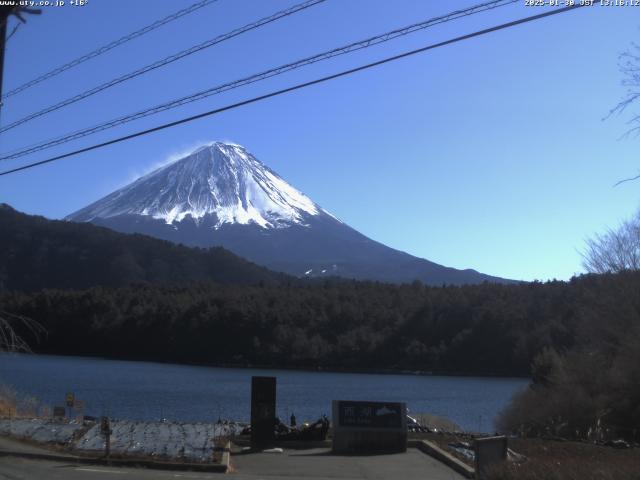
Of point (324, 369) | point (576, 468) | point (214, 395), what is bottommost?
point (576, 468)

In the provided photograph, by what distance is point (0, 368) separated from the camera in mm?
73000

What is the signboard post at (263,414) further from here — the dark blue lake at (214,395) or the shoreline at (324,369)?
the shoreline at (324,369)

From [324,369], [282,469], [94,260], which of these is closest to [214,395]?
[282,469]

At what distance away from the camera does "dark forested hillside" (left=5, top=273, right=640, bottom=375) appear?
329 ft

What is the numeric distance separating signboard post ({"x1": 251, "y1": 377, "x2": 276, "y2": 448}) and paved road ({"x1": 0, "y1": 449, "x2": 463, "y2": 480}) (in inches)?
Result: 19.9

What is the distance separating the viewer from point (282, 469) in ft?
52.4

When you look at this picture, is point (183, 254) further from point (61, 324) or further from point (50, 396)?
point (50, 396)

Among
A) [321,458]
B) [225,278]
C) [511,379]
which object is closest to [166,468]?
[321,458]

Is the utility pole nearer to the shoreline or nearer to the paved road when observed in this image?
the paved road

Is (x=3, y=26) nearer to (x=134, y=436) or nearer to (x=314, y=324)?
(x=134, y=436)

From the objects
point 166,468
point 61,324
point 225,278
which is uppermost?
point 225,278

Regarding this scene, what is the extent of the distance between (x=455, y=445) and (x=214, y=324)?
10186 cm

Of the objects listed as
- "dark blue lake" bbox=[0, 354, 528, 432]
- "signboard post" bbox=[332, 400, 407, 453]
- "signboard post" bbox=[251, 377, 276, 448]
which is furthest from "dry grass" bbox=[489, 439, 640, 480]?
"dark blue lake" bbox=[0, 354, 528, 432]

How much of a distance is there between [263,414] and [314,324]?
103 meters
